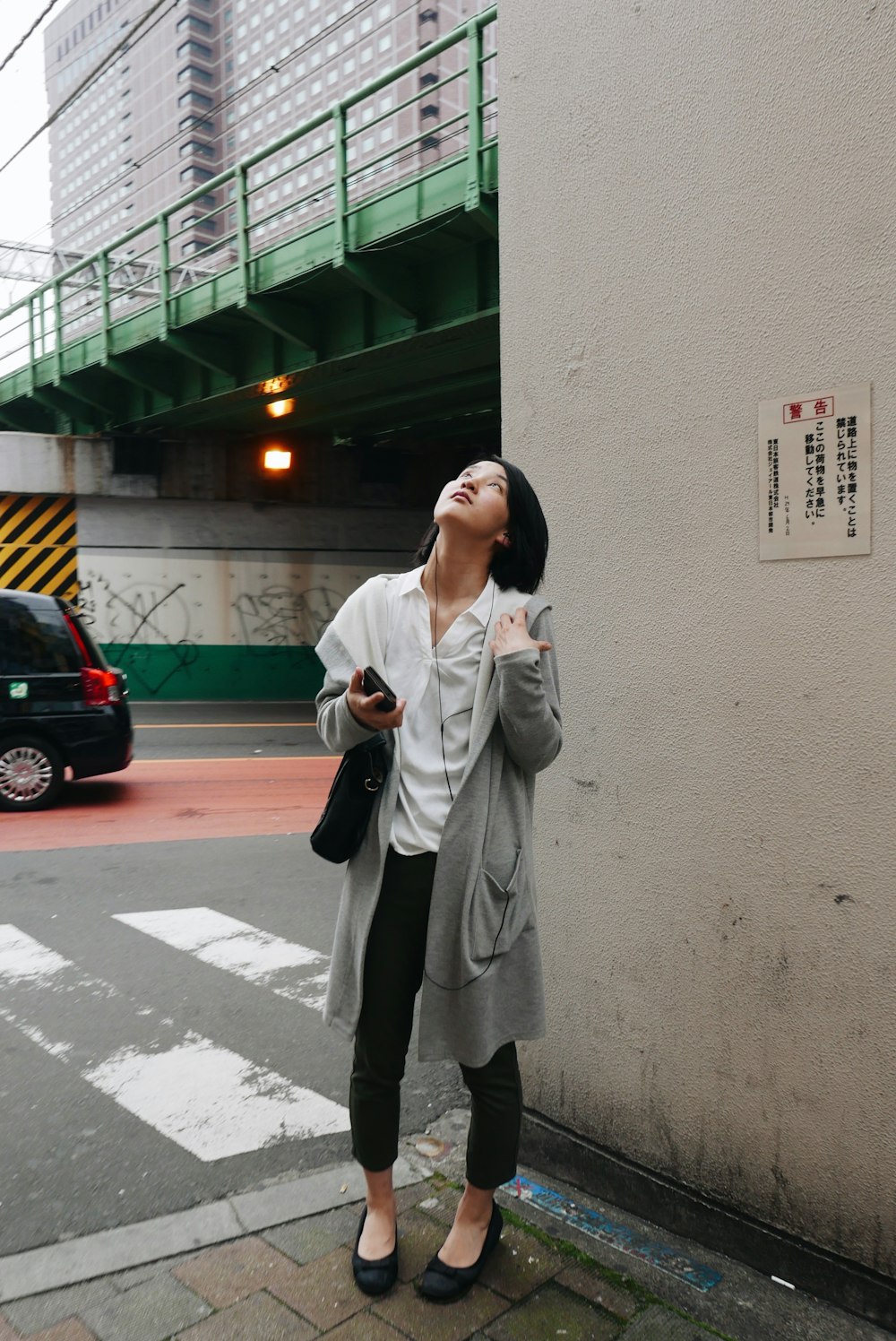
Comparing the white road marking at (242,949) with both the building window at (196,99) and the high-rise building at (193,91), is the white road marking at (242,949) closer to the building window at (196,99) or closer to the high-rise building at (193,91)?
the high-rise building at (193,91)

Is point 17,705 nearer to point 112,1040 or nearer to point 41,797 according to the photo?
point 41,797

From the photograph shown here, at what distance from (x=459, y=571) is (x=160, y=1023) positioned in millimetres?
2823

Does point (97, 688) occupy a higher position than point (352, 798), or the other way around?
point (352, 798)

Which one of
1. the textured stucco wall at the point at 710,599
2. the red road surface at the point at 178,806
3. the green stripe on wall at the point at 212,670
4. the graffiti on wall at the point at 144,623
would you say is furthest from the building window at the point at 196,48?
the textured stucco wall at the point at 710,599

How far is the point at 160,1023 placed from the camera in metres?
4.43

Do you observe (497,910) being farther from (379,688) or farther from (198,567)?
(198,567)

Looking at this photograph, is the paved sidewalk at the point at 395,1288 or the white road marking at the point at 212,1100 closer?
the paved sidewalk at the point at 395,1288

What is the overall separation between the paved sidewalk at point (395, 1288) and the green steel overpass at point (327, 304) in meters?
8.07

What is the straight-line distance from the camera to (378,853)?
2.46m

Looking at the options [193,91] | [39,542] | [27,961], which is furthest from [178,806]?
[193,91]

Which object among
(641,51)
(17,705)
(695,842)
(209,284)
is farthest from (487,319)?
(695,842)

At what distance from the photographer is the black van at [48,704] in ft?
29.8

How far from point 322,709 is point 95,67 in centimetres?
1301

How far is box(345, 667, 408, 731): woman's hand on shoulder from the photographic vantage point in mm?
2305
